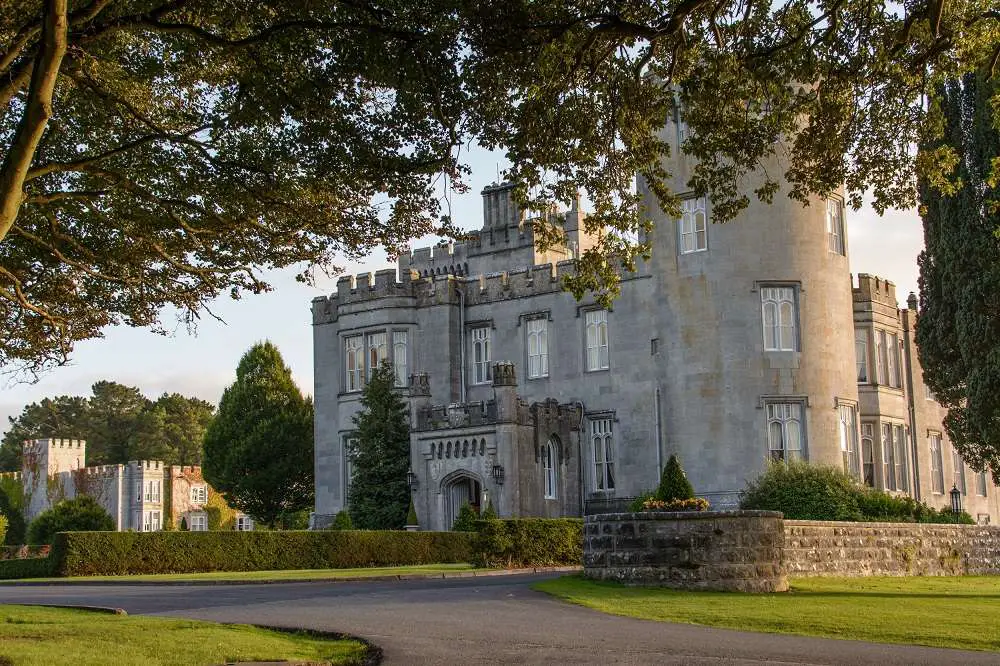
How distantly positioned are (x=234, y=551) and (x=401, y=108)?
1895 centimetres

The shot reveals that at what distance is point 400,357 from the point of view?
143 ft

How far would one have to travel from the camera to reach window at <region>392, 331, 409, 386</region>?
43.2 meters

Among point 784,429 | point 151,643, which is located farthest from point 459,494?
point 151,643

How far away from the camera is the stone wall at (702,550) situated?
19234 millimetres

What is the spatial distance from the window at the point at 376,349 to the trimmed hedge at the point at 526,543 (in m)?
13.7

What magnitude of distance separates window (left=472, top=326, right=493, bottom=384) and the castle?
36.0m

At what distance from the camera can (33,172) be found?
1395 cm

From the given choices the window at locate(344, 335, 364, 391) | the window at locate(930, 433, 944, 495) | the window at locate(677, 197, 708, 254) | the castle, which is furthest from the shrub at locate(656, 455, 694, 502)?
the castle

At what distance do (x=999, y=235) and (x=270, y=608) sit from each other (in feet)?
36.6

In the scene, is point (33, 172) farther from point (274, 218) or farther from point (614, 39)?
point (614, 39)

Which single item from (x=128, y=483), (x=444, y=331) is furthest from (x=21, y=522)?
(x=444, y=331)

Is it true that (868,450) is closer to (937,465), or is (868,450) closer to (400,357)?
(937,465)

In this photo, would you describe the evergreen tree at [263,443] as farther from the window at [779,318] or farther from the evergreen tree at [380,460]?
the window at [779,318]

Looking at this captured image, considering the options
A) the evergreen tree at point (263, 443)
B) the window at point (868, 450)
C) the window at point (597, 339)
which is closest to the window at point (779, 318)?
the window at point (868, 450)
